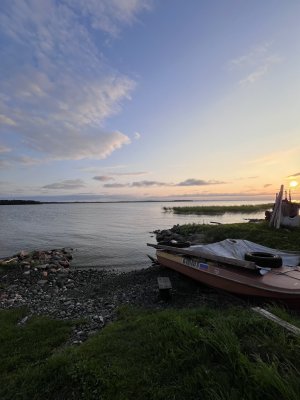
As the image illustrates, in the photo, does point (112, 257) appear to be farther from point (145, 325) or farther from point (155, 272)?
point (145, 325)

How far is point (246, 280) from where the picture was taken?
8.60 meters

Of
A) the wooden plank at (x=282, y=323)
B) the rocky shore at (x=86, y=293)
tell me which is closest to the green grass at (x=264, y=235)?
the rocky shore at (x=86, y=293)

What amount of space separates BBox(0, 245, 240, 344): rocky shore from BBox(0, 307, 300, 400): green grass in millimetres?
1482

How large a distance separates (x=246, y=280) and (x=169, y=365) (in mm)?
4874

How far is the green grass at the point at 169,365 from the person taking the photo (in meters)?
3.78

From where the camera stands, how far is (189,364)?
14.7 ft

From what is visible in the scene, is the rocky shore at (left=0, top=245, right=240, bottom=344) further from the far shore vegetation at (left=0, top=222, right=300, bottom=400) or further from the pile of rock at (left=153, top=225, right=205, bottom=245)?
the pile of rock at (left=153, top=225, right=205, bottom=245)

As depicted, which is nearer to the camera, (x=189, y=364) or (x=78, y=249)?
(x=189, y=364)

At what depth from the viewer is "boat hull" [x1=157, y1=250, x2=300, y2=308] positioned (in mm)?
7829

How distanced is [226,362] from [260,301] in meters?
4.64

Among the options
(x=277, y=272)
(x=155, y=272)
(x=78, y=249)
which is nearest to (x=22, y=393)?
(x=277, y=272)

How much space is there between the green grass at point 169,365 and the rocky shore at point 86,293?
4.86 ft

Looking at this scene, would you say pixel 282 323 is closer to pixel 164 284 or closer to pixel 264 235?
pixel 164 284

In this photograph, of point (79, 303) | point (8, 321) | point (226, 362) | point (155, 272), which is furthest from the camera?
point (155, 272)
